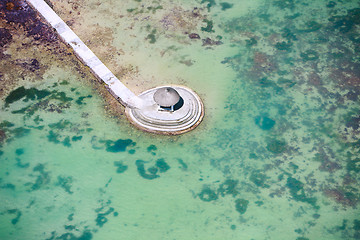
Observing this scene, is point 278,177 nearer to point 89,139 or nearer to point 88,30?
point 89,139

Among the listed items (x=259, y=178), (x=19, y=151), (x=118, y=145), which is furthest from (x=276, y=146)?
(x=19, y=151)

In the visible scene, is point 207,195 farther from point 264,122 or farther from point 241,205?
point 264,122

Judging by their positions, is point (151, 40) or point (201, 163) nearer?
point (201, 163)

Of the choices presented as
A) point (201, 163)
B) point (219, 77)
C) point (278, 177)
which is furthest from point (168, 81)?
point (278, 177)

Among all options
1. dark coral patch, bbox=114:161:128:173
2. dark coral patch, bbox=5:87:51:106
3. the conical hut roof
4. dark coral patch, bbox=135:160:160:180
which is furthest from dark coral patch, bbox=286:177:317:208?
dark coral patch, bbox=5:87:51:106

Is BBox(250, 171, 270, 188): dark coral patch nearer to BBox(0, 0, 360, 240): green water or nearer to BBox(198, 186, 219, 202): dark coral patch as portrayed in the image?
BBox(0, 0, 360, 240): green water

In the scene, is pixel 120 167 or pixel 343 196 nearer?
pixel 343 196
